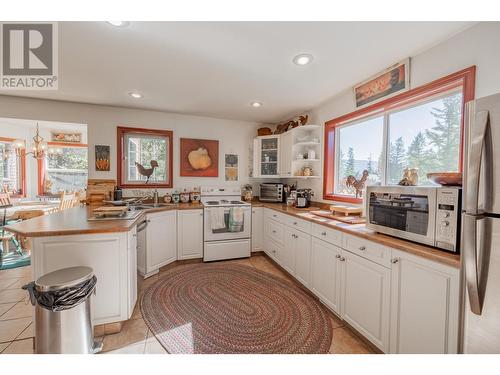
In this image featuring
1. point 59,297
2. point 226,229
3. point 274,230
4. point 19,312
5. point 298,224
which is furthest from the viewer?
point 226,229

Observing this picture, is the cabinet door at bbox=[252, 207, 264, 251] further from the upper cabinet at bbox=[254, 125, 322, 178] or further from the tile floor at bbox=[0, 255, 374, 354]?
the tile floor at bbox=[0, 255, 374, 354]

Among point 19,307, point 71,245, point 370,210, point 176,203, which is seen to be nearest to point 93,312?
point 71,245

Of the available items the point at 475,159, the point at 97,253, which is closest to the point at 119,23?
the point at 97,253

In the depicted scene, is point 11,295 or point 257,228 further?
point 257,228

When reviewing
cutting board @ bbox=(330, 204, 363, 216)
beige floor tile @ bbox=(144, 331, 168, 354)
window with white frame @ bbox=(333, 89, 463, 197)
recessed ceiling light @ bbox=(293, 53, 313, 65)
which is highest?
recessed ceiling light @ bbox=(293, 53, 313, 65)

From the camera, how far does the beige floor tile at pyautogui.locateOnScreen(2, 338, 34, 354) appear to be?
4.85ft

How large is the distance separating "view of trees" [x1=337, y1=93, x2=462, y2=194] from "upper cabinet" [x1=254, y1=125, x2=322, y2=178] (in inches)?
35.6

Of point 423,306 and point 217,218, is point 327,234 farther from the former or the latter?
point 217,218

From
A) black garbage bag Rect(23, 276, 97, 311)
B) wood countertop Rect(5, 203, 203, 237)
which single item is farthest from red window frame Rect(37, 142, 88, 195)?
black garbage bag Rect(23, 276, 97, 311)

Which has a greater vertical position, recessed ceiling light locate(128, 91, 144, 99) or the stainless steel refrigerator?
recessed ceiling light locate(128, 91, 144, 99)

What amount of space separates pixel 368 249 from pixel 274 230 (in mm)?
1614

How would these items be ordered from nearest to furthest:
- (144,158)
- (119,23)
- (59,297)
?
(59,297)
(119,23)
(144,158)

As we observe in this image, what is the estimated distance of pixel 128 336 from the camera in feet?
5.46
